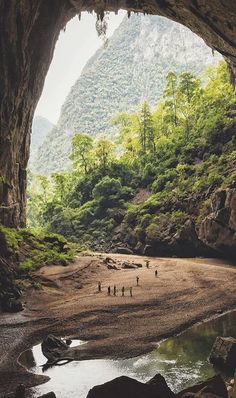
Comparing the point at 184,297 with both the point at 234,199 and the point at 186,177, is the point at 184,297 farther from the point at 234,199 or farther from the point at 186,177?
the point at 186,177

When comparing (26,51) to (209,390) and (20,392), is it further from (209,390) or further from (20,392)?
(209,390)

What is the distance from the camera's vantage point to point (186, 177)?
49.7 m

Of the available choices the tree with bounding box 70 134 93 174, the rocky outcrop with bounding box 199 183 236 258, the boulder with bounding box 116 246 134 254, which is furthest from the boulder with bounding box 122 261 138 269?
the tree with bounding box 70 134 93 174

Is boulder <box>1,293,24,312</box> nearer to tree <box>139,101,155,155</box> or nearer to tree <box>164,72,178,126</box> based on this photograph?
tree <box>139,101,155,155</box>

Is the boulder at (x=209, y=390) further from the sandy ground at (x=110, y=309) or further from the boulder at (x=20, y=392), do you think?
the sandy ground at (x=110, y=309)

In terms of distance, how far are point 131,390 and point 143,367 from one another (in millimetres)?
4499

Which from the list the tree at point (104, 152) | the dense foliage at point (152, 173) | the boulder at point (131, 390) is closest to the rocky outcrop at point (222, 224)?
the dense foliage at point (152, 173)

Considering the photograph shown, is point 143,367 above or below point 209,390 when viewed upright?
below

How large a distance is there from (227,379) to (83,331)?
758 centimetres

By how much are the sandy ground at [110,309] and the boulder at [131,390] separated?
13.8ft

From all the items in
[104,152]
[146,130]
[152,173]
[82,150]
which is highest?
[146,130]

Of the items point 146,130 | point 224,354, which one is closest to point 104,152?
point 146,130

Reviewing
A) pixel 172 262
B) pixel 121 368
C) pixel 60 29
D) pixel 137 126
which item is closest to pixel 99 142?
pixel 137 126

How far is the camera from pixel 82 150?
7075 centimetres
